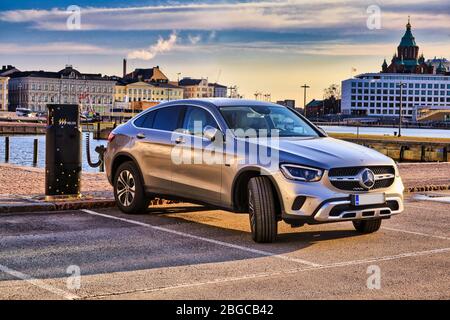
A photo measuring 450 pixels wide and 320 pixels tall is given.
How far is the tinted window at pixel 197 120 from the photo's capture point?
10.6 meters

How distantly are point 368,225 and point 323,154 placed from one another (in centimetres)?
160

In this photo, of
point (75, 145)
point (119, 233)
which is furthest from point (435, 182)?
point (119, 233)

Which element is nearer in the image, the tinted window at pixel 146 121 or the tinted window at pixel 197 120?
the tinted window at pixel 197 120

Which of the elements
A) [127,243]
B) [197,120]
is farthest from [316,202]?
[197,120]

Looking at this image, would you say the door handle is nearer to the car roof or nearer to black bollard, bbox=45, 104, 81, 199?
the car roof

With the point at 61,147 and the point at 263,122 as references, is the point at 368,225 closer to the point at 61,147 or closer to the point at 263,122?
the point at 263,122

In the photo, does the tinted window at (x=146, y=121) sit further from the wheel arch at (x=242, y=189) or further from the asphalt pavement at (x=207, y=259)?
the wheel arch at (x=242, y=189)

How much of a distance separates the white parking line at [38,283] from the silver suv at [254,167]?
9.63ft

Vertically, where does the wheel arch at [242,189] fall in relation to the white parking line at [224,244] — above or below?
above
